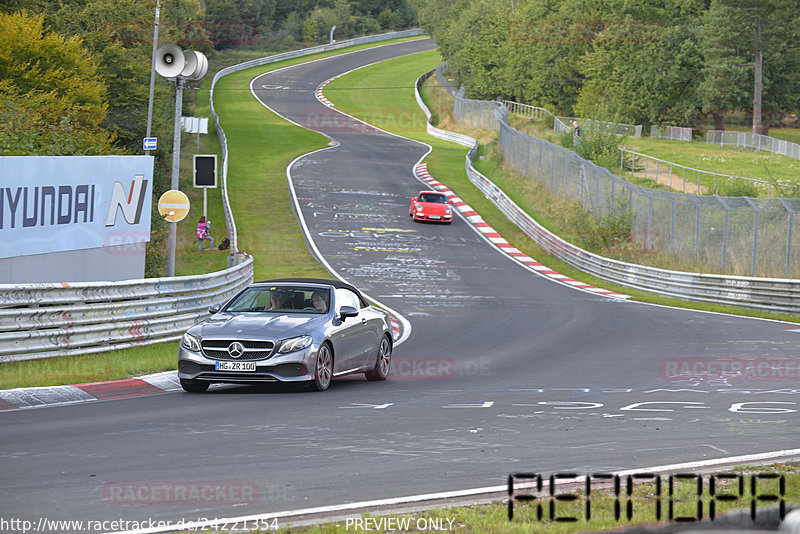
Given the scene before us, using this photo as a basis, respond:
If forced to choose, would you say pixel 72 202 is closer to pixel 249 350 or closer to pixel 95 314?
pixel 95 314

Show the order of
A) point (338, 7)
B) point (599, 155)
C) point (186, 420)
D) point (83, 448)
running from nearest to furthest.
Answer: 1. point (83, 448)
2. point (186, 420)
3. point (599, 155)
4. point (338, 7)

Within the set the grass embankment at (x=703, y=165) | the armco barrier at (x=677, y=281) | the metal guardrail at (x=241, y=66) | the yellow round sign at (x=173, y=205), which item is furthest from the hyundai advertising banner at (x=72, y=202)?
the grass embankment at (x=703, y=165)

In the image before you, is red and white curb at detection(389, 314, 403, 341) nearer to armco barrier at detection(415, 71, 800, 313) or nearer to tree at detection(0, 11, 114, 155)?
armco barrier at detection(415, 71, 800, 313)

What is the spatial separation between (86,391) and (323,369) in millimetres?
2907

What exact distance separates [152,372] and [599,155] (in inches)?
1523

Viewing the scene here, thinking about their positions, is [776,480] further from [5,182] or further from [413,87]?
[413,87]

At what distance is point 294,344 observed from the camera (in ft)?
41.0

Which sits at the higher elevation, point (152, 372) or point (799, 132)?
point (799, 132)

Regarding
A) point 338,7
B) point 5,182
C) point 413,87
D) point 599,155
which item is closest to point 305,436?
point 5,182

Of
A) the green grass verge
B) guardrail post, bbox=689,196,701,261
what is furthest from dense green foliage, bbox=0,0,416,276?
the green grass verge

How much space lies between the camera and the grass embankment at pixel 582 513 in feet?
19.5

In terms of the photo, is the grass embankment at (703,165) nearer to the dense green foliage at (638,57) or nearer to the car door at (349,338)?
the dense green foliage at (638,57)

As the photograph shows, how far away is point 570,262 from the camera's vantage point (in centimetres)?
3816

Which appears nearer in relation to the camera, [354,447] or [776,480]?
[776,480]
